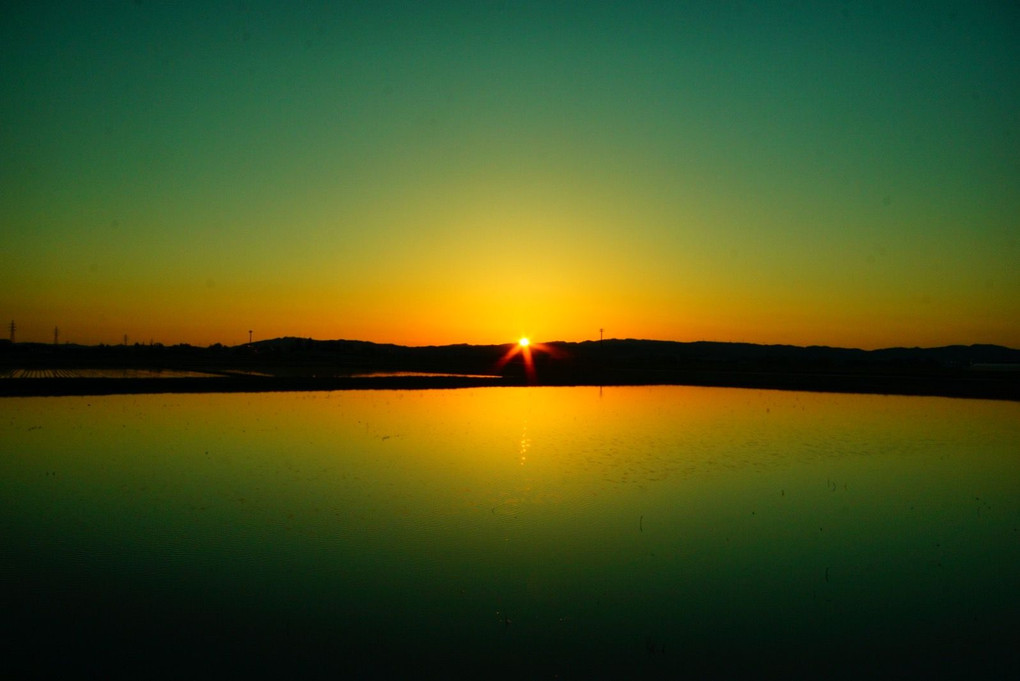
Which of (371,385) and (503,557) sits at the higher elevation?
(371,385)

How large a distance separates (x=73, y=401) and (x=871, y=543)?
33877 mm

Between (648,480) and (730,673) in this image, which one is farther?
(648,480)

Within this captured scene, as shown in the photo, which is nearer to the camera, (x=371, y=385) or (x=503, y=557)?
(x=503, y=557)

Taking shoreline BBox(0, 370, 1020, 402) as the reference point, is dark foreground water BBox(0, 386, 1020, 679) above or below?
below

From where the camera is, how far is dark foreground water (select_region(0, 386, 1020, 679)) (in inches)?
303

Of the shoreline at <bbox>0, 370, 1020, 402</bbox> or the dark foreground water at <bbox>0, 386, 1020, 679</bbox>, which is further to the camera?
the shoreline at <bbox>0, 370, 1020, 402</bbox>

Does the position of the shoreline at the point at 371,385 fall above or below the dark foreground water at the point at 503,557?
above

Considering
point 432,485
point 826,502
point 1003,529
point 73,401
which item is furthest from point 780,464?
point 73,401

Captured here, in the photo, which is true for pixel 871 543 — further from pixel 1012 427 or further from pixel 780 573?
pixel 1012 427

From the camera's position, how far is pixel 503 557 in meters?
10.9

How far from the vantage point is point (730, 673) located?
7352 millimetres

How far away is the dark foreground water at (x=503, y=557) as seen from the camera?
7.69 meters

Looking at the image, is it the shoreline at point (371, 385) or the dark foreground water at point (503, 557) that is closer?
the dark foreground water at point (503, 557)

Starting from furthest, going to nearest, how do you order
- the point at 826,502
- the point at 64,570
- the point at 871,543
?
the point at 826,502 < the point at 871,543 < the point at 64,570
